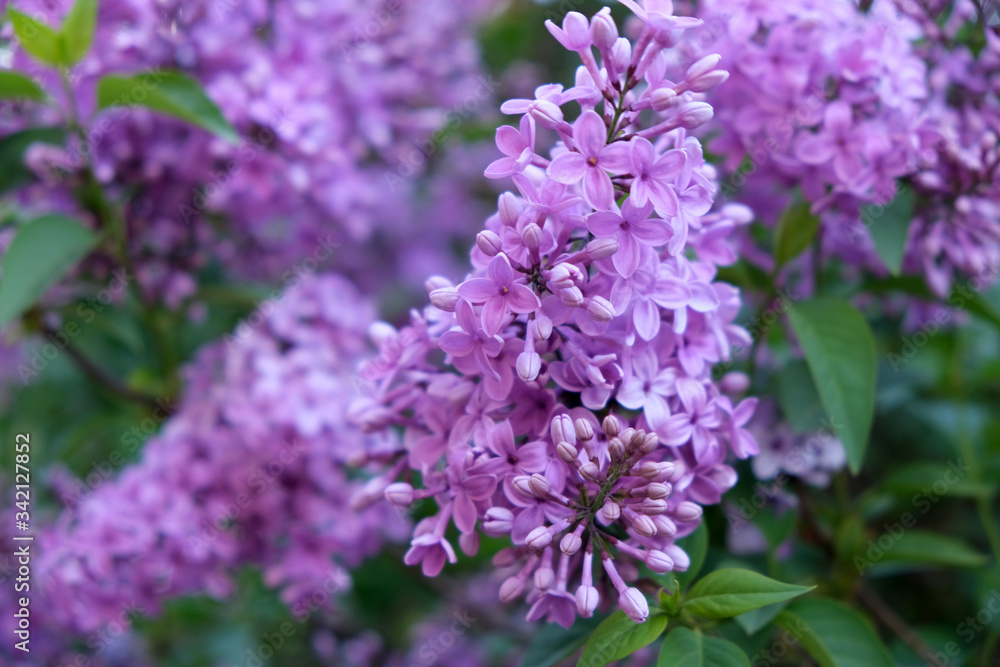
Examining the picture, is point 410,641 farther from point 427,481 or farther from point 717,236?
point 717,236

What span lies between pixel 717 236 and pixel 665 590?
50 cm

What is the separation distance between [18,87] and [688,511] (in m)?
1.51

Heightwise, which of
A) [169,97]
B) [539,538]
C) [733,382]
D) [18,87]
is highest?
[18,87]

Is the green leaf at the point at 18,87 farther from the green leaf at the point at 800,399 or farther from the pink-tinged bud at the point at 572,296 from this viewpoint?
the green leaf at the point at 800,399

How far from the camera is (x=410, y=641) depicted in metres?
2.72

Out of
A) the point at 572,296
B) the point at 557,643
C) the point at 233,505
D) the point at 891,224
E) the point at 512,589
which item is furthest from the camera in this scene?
the point at 233,505

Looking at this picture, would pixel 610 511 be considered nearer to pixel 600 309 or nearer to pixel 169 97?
pixel 600 309

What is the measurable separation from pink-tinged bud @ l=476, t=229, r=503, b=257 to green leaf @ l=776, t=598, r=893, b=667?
0.71 meters

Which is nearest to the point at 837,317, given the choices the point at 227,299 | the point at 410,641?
the point at 227,299

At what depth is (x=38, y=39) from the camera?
1.55 meters

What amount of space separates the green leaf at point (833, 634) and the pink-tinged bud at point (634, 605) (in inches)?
13.8

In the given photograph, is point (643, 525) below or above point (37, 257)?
below

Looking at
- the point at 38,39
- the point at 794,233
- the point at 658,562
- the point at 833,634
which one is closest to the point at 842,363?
the point at 794,233

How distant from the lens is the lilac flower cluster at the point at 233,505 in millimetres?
1693
